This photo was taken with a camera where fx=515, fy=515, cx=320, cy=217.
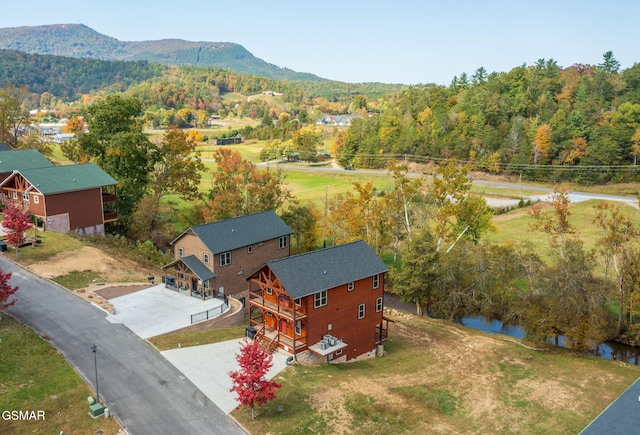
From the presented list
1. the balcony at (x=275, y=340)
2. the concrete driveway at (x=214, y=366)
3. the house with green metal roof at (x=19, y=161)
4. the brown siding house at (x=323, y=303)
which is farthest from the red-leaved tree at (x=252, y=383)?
the house with green metal roof at (x=19, y=161)

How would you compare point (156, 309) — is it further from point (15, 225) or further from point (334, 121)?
point (334, 121)

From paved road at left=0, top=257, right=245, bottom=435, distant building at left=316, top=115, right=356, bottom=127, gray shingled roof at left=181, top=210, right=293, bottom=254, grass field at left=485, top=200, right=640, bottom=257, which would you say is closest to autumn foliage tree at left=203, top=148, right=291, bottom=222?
gray shingled roof at left=181, top=210, right=293, bottom=254

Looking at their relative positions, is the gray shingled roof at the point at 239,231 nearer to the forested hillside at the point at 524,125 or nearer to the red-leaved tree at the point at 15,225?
the red-leaved tree at the point at 15,225

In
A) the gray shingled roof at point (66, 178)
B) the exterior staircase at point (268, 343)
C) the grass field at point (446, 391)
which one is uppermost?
the gray shingled roof at point (66, 178)

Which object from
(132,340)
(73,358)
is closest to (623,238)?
(132,340)

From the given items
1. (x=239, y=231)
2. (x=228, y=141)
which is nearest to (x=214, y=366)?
(x=239, y=231)

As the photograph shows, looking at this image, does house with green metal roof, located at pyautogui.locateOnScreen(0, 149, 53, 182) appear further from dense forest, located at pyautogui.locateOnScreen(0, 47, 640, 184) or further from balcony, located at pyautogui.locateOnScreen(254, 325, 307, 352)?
dense forest, located at pyautogui.locateOnScreen(0, 47, 640, 184)
